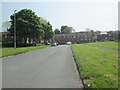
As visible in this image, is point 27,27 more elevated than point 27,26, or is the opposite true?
point 27,26

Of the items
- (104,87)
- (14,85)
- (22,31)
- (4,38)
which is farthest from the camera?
(4,38)

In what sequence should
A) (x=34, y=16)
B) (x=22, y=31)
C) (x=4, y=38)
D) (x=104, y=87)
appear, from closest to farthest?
(x=104, y=87), (x=22, y=31), (x=34, y=16), (x=4, y=38)

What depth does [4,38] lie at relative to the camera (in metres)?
128

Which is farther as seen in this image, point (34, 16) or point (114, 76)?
point (34, 16)

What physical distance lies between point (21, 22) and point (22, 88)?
77.6m

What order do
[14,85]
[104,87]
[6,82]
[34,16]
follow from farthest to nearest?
[34,16] → [6,82] → [14,85] → [104,87]

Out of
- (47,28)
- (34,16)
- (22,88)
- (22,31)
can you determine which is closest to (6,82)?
(22,88)

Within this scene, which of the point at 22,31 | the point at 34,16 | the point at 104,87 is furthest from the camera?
the point at 34,16

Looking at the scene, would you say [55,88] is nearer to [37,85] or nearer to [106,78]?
[37,85]

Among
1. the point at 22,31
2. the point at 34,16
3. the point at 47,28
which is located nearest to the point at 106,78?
the point at 22,31

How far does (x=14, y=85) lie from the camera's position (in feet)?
37.4

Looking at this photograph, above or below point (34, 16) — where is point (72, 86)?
below

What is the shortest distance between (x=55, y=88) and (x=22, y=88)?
117 cm

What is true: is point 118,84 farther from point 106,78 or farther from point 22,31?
point 22,31
